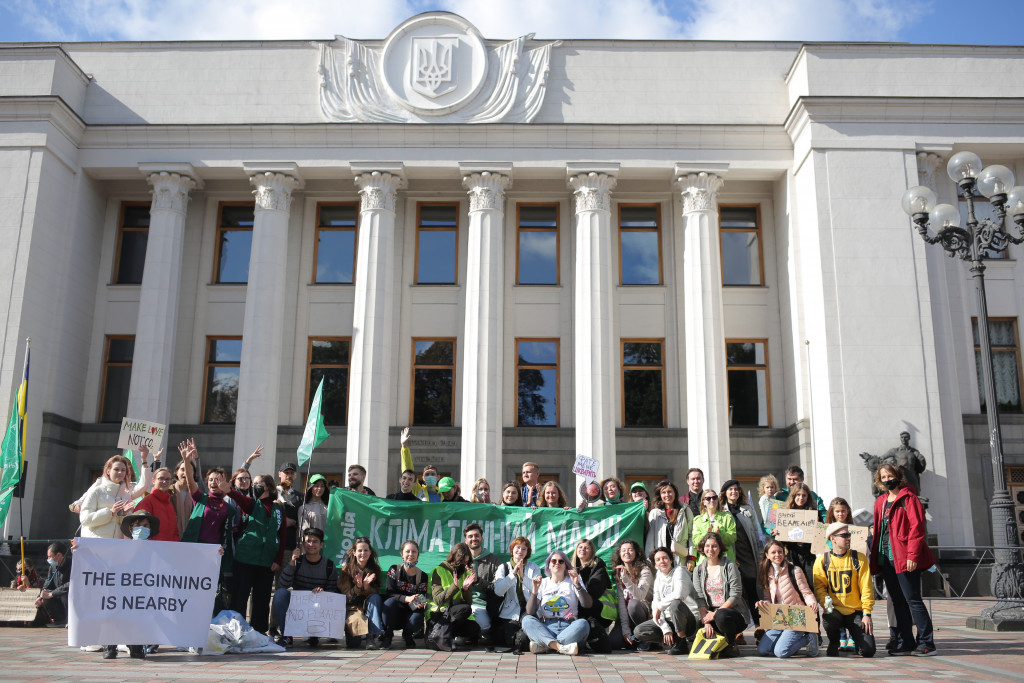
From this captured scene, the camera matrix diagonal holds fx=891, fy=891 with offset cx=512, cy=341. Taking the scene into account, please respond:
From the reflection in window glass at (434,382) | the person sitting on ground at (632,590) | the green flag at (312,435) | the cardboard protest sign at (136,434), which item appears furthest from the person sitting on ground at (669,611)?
the reflection in window glass at (434,382)

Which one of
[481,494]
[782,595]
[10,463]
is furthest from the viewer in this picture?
[10,463]

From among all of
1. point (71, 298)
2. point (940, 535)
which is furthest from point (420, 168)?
point (940, 535)

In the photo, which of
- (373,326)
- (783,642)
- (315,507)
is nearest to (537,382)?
(373,326)

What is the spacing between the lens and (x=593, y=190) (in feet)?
76.5

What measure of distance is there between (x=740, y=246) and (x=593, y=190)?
15.3 ft

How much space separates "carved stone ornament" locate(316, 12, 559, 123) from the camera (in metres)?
23.8

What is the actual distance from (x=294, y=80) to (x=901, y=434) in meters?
18.0

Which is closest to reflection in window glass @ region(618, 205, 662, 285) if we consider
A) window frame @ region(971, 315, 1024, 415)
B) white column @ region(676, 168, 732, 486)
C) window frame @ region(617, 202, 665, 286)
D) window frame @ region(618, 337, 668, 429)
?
window frame @ region(617, 202, 665, 286)

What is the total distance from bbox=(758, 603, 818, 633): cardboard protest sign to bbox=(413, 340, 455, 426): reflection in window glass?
14.8m

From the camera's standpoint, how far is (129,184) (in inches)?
990

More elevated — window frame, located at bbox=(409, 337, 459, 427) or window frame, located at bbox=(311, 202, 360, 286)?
window frame, located at bbox=(311, 202, 360, 286)

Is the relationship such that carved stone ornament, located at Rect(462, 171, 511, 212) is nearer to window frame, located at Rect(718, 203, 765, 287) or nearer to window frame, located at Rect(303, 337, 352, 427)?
window frame, located at Rect(303, 337, 352, 427)

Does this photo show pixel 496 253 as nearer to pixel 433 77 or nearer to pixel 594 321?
pixel 594 321

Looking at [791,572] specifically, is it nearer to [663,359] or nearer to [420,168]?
[663,359]
